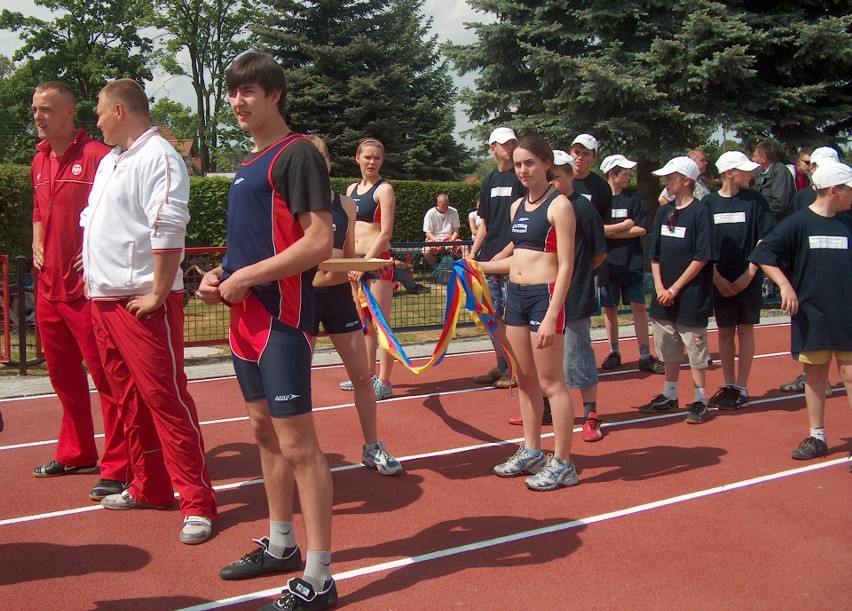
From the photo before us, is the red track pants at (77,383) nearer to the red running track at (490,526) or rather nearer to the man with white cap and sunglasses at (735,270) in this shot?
the red running track at (490,526)

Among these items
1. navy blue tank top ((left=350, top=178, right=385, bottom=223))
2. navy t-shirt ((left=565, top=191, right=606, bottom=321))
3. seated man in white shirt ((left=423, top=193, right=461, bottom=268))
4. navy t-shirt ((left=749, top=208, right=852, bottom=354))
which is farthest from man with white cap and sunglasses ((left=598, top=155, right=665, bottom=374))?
seated man in white shirt ((left=423, top=193, right=461, bottom=268))

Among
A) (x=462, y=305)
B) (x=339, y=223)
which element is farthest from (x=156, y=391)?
(x=462, y=305)

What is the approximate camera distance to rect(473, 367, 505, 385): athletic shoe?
8.45m

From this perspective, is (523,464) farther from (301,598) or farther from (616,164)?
(616,164)

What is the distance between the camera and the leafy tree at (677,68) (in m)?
18.5

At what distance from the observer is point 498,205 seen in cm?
769

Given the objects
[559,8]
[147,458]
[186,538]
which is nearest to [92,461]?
[147,458]

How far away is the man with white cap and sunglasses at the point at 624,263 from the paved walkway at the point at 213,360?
196cm

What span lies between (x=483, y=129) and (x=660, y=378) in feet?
47.2

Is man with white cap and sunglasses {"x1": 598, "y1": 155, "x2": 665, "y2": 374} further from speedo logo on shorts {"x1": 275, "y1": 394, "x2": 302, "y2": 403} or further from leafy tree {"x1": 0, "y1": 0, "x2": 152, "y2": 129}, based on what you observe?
leafy tree {"x1": 0, "y1": 0, "x2": 152, "y2": 129}

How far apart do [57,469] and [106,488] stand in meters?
0.70

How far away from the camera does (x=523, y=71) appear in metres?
21.5

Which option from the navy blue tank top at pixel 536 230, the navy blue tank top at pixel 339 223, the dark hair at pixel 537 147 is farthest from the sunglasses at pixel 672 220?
the navy blue tank top at pixel 339 223

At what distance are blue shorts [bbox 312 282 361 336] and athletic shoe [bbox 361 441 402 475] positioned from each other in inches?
34.9
